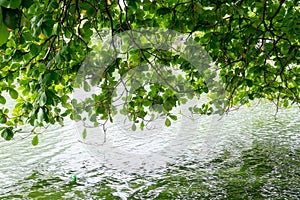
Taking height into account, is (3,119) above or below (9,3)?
below

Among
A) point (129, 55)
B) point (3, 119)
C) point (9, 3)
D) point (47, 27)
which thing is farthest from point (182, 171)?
point (9, 3)

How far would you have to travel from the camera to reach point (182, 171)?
8.52 metres

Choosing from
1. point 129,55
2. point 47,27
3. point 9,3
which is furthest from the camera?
point 129,55

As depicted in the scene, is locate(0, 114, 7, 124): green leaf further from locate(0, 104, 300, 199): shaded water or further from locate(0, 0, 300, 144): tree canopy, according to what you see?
locate(0, 104, 300, 199): shaded water

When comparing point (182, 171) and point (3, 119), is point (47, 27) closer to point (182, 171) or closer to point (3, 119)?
point (3, 119)

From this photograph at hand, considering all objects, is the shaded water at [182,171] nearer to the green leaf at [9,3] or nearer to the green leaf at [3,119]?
the green leaf at [3,119]

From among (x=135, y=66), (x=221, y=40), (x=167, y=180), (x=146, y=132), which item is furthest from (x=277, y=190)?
(x=146, y=132)

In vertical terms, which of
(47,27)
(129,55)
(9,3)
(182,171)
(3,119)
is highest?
(129,55)

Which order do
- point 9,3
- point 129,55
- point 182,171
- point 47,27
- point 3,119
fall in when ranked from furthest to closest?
1. point 182,171
2. point 129,55
3. point 3,119
4. point 47,27
5. point 9,3

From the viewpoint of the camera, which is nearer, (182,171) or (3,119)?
(3,119)

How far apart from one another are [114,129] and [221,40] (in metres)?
8.71

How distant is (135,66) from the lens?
11.6ft

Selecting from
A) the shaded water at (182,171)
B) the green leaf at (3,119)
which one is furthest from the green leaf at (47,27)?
the shaded water at (182,171)

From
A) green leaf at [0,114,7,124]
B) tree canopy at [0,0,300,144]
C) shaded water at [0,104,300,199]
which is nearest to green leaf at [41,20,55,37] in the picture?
tree canopy at [0,0,300,144]
